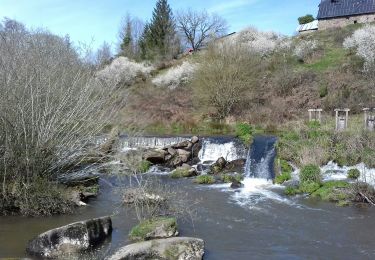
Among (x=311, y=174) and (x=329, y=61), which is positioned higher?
(x=329, y=61)

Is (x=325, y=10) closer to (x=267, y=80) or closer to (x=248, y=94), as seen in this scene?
(x=267, y=80)

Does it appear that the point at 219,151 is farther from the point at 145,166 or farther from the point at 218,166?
the point at 145,166

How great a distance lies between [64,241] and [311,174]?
1022cm

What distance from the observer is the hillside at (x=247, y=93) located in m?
32.0

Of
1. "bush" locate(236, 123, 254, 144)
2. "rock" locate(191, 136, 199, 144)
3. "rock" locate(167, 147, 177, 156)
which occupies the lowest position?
"rock" locate(167, 147, 177, 156)

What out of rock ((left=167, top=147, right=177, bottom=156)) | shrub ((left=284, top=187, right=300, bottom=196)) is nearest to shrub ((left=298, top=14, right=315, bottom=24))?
rock ((left=167, top=147, right=177, bottom=156))

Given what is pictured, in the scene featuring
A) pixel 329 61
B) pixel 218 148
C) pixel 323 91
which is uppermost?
pixel 329 61

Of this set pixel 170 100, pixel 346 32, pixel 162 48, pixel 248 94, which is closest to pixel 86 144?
pixel 248 94

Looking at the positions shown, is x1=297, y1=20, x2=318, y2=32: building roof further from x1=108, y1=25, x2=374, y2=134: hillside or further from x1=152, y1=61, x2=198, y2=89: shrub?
x1=152, y1=61, x2=198, y2=89: shrub

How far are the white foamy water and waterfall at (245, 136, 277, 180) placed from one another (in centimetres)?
91

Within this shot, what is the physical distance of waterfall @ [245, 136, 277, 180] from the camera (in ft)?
66.1

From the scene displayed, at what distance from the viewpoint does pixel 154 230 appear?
36.3ft

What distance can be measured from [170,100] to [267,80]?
8.07 m

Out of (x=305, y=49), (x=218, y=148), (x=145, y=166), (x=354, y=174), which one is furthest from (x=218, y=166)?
(x=305, y=49)
